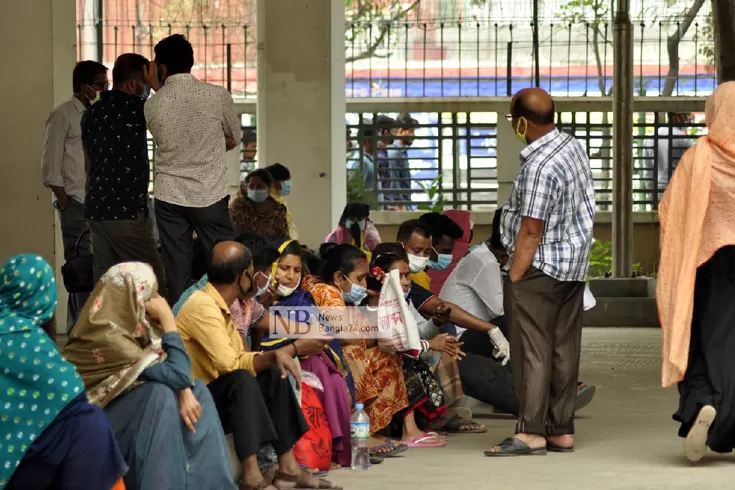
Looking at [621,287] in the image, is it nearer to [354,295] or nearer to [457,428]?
[457,428]

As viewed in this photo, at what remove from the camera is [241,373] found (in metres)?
6.13

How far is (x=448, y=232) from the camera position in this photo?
933 centimetres

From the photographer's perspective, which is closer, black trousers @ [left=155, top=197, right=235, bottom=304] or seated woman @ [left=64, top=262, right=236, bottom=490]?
seated woman @ [left=64, top=262, right=236, bottom=490]

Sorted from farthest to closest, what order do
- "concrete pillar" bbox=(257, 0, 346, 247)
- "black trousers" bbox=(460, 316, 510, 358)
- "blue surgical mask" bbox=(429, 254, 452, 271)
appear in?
"concrete pillar" bbox=(257, 0, 346, 247)
"blue surgical mask" bbox=(429, 254, 452, 271)
"black trousers" bbox=(460, 316, 510, 358)

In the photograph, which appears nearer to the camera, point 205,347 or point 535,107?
point 205,347

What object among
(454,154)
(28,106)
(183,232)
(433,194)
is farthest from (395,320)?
(454,154)

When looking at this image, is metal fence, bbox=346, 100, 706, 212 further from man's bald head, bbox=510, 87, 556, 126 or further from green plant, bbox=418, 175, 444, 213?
man's bald head, bbox=510, 87, 556, 126

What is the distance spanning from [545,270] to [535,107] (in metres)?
0.81

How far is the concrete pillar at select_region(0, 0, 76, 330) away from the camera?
35.8ft

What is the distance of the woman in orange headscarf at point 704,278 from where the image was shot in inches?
269

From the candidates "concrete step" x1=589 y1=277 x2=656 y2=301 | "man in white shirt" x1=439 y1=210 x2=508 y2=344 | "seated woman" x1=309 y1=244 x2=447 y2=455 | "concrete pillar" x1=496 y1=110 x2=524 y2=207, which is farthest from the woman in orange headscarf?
"concrete pillar" x1=496 y1=110 x2=524 y2=207

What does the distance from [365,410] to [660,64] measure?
44.5 feet

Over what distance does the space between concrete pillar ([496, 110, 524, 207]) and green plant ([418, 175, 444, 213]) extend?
2.50 ft

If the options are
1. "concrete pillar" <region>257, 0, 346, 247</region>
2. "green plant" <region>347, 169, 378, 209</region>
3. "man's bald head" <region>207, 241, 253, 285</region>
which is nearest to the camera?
"man's bald head" <region>207, 241, 253, 285</region>
